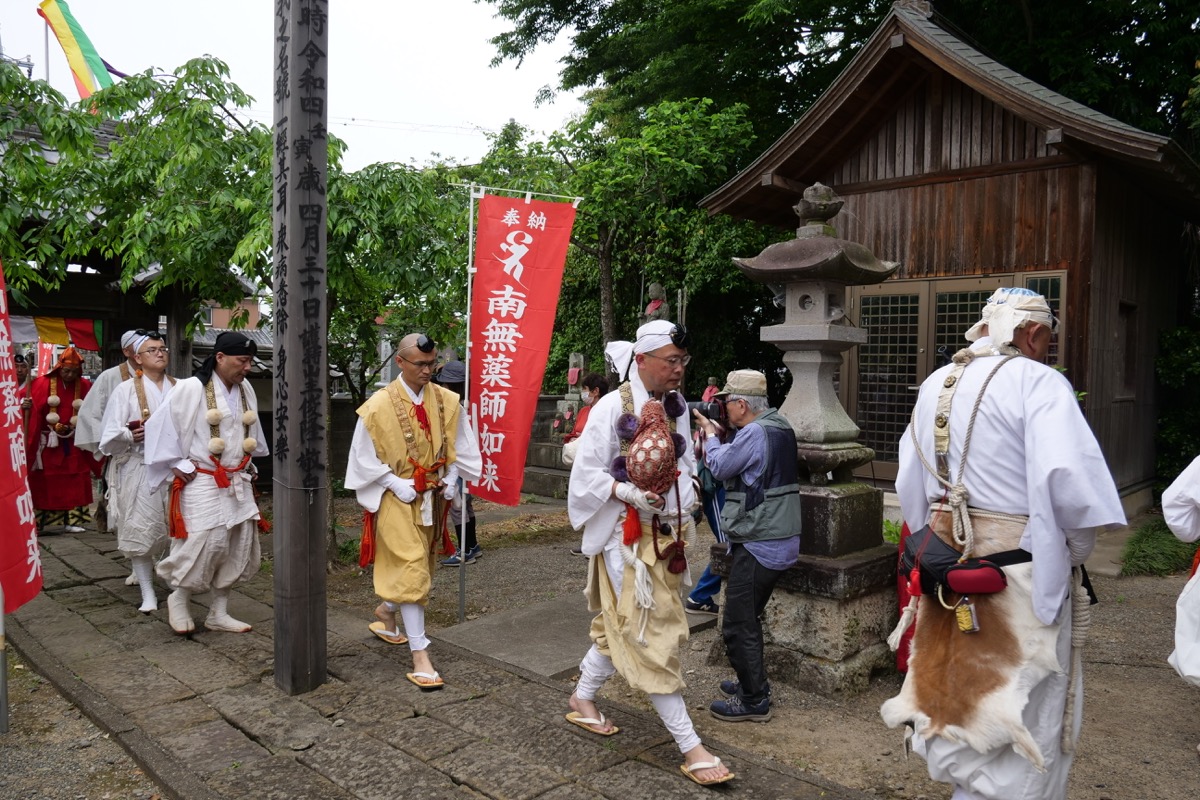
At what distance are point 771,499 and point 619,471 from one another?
41.4 inches

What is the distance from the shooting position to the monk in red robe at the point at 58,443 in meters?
8.74

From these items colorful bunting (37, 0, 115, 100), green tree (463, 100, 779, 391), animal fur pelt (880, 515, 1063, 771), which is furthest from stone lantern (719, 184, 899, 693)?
colorful bunting (37, 0, 115, 100)

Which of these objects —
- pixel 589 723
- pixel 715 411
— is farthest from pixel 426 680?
pixel 715 411

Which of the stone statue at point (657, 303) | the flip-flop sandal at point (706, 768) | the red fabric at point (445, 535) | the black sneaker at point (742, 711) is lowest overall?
the black sneaker at point (742, 711)

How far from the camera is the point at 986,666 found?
113 inches

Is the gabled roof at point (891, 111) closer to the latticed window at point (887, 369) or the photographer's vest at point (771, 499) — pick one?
the latticed window at point (887, 369)

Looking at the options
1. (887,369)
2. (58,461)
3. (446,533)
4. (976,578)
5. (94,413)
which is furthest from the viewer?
(887,369)

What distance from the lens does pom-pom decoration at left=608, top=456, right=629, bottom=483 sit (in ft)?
12.5

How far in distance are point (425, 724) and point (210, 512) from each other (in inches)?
92.8

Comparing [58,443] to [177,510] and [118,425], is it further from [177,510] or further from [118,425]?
[177,510]

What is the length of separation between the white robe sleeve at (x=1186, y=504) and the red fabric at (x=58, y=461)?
9.19 metres

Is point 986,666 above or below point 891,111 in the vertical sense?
below

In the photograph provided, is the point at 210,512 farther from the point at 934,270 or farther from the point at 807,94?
the point at 807,94

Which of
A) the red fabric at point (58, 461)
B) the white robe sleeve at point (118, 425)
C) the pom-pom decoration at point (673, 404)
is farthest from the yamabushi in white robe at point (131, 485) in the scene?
the pom-pom decoration at point (673, 404)
